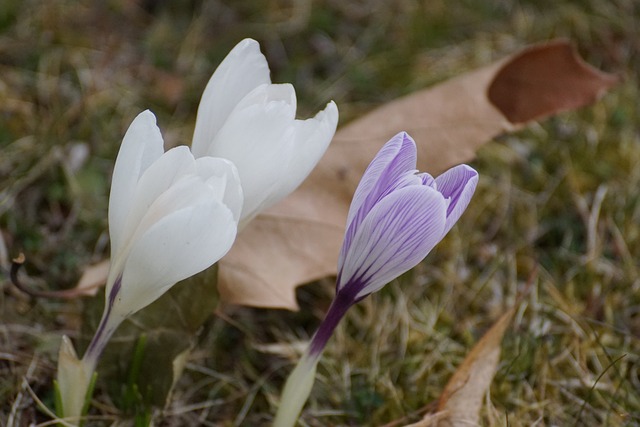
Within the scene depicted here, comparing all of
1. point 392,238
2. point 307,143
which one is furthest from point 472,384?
point 307,143

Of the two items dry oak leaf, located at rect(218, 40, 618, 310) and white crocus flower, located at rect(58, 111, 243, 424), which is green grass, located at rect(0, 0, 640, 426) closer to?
dry oak leaf, located at rect(218, 40, 618, 310)

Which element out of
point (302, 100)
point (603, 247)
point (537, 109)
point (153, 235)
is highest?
point (153, 235)

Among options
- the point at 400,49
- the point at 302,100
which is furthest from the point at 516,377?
the point at 400,49

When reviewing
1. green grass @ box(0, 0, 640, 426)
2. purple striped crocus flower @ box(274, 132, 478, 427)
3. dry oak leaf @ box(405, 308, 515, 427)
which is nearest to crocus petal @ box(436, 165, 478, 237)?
purple striped crocus flower @ box(274, 132, 478, 427)

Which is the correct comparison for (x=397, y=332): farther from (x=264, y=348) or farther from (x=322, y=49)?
(x=322, y=49)

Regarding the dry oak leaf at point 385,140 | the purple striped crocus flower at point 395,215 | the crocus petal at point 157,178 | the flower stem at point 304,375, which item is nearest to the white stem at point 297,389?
the flower stem at point 304,375

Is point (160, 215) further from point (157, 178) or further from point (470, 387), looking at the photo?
point (470, 387)
